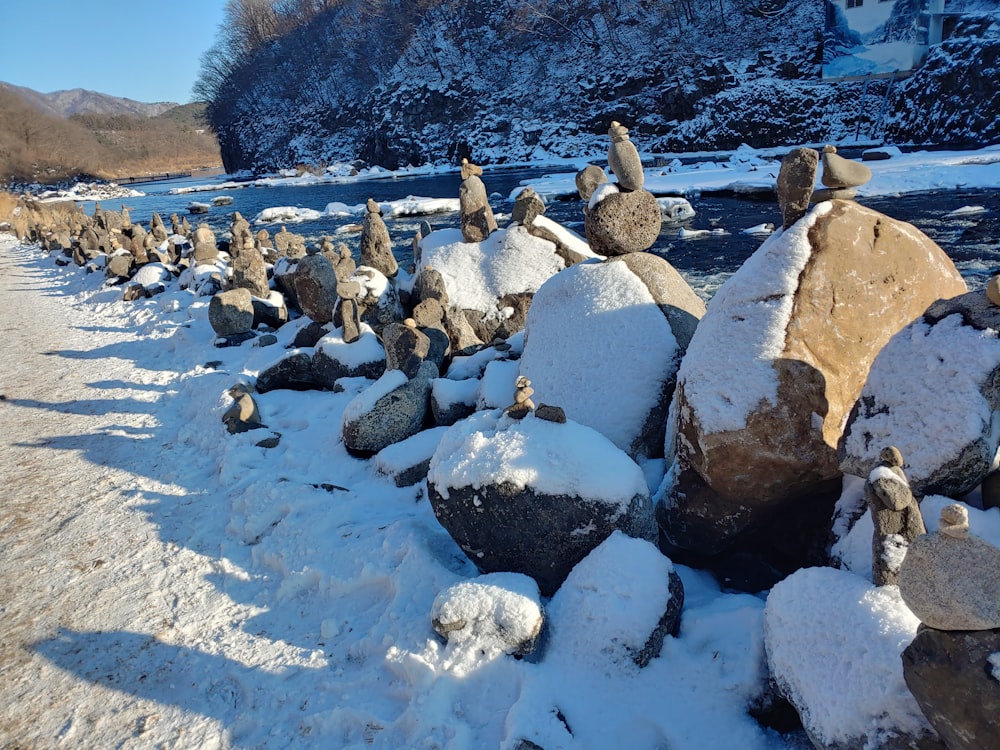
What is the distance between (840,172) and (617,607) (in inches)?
101

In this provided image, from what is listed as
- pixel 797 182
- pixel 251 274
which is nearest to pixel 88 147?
pixel 251 274

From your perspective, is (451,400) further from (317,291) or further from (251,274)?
(251,274)

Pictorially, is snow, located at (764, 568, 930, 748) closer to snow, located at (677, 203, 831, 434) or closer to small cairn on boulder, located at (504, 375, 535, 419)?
snow, located at (677, 203, 831, 434)

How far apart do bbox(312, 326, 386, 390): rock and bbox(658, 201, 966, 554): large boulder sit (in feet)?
13.5

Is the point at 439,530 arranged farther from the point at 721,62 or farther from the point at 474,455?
the point at 721,62

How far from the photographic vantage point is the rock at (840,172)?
349 cm

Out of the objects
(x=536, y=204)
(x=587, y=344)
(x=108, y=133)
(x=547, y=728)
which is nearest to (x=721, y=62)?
(x=536, y=204)

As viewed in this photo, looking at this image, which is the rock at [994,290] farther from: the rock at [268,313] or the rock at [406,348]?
the rock at [268,313]

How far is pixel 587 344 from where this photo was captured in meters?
4.69

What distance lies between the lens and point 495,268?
832 centimetres

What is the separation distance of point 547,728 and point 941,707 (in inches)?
54.9

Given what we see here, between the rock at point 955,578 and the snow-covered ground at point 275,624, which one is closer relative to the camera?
the rock at point 955,578

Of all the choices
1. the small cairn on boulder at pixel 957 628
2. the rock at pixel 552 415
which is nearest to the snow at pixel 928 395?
the small cairn on boulder at pixel 957 628

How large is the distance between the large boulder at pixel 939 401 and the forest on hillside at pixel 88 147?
75228mm
